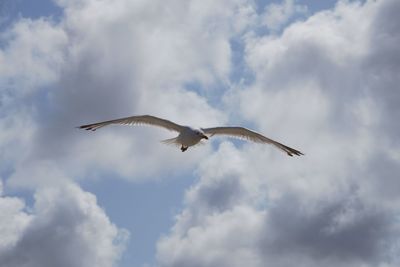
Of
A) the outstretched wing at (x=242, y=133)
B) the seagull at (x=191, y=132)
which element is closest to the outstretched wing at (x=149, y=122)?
the seagull at (x=191, y=132)

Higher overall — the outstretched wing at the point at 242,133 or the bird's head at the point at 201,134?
the outstretched wing at the point at 242,133

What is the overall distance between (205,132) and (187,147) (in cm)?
275

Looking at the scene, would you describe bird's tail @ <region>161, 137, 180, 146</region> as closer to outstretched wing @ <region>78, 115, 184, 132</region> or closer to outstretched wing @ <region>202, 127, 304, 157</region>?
outstretched wing @ <region>78, 115, 184, 132</region>

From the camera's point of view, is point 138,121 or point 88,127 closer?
point 88,127

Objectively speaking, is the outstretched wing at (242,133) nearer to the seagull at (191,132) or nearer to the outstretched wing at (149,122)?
the seagull at (191,132)

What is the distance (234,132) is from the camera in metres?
48.3

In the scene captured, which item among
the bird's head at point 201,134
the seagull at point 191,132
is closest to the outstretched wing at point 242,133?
the seagull at point 191,132

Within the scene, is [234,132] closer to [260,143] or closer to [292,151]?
[260,143]

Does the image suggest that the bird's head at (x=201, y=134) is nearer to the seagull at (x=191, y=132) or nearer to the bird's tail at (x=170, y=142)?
the seagull at (x=191, y=132)

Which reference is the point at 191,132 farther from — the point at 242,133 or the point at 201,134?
the point at 242,133

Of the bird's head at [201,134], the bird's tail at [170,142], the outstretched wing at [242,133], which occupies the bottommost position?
the bird's head at [201,134]

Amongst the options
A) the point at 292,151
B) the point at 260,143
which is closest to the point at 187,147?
the point at 260,143

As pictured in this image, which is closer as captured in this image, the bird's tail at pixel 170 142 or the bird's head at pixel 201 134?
the bird's head at pixel 201 134

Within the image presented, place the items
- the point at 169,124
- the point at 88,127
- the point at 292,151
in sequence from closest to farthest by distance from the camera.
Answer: the point at 88,127 < the point at 292,151 < the point at 169,124
